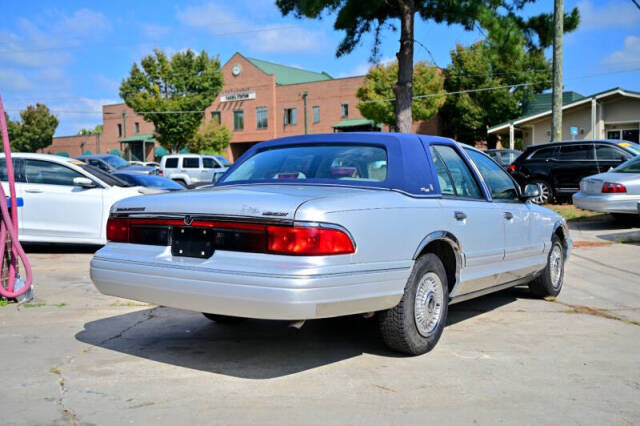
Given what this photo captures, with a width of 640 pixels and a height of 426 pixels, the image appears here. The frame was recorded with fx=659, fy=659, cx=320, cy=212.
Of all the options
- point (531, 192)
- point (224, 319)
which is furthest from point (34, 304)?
point (531, 192)

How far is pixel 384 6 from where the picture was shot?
19.8 m

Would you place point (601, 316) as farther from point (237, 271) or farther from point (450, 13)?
point (450, 13)

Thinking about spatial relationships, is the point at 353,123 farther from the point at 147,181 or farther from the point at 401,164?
the point at 401,164

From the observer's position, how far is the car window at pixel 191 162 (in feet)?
90.3

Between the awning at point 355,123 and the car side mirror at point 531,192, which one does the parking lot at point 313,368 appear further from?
the awning at point 355,123

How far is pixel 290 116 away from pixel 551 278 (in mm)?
49511

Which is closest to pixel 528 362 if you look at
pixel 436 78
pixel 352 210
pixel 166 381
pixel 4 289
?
pixel 352 210

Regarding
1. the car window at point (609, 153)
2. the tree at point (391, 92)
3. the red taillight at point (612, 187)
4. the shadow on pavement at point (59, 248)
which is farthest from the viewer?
the tree at point (391, 92)

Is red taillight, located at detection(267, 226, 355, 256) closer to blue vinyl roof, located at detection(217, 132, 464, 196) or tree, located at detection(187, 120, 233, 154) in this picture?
blue vinyl roof, located at detection(217, 132, 464, 196)

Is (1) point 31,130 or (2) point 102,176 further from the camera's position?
(1) point 31,130

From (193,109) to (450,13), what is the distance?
30.2 m

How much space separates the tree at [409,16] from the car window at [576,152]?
355 cm

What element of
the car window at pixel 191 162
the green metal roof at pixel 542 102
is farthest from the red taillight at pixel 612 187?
the green metal roof at pixel 542 102

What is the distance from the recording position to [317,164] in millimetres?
5004
